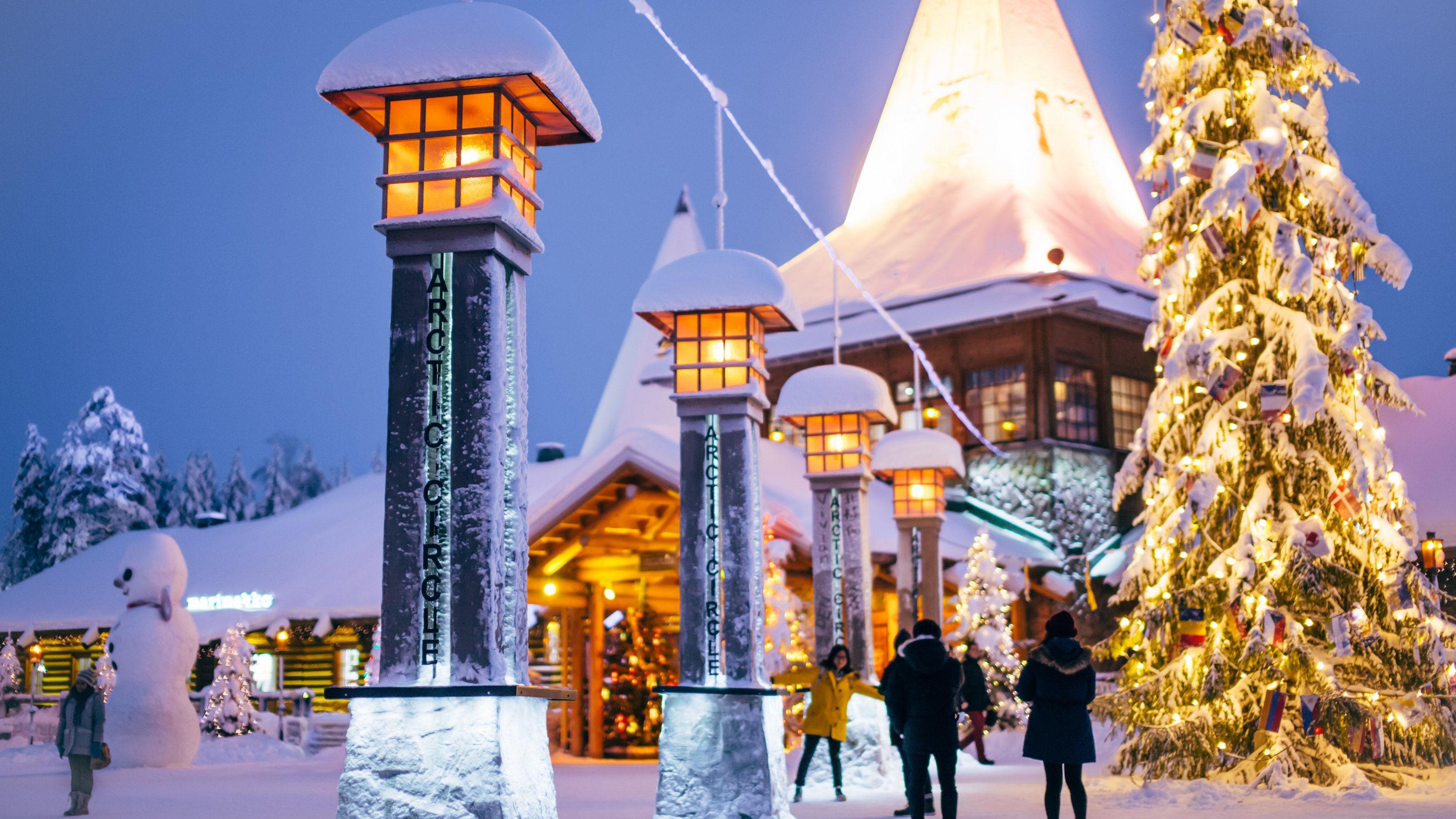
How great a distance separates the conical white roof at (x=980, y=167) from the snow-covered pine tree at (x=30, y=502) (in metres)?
32.5

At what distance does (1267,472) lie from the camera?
44.7ft

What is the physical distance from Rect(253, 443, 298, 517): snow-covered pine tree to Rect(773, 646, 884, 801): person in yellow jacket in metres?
51.6

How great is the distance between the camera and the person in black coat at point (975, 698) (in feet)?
42.5

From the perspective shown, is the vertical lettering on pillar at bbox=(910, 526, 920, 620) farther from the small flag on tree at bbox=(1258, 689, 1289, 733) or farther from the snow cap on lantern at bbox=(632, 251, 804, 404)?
the snow cap on lantern at bbox=(632, 251, 804, 404)

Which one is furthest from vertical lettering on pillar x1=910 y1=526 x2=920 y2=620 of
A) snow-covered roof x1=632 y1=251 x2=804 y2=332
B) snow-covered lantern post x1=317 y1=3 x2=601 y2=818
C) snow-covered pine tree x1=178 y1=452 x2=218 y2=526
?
snow-covered pine tree x1=178 y1=452 x2=218 y2=526

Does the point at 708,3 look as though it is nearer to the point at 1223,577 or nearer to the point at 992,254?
the point at 992,254

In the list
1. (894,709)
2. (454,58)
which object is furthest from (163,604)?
(454,58)

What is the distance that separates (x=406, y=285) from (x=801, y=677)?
7.38m

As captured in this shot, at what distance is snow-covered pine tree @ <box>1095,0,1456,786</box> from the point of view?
12969 mm

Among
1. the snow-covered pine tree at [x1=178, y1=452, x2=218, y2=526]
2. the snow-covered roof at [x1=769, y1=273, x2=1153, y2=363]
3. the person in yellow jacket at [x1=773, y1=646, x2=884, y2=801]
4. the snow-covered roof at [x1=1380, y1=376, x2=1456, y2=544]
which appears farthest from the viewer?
the snow-covered pine tree at [x1=178, y1=452, x2=218, y2=526]

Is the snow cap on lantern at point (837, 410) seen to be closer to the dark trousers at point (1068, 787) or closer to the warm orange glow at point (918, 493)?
the warm orange glow at point (918, 493)

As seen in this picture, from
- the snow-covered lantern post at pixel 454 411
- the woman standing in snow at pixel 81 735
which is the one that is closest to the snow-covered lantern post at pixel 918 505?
the woman standing in snow at pixel 81 735

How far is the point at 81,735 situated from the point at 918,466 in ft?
37.0

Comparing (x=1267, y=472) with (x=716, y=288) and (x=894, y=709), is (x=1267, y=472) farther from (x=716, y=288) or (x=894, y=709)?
(x=894, y=709)
